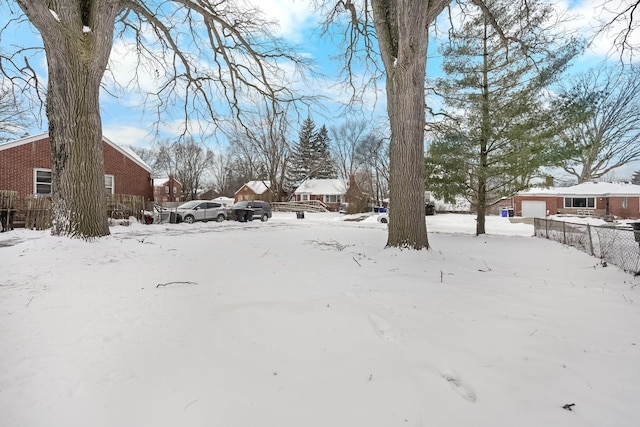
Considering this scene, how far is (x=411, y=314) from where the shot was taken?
9.73 ft

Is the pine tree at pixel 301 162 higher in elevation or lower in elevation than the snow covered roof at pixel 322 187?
higher

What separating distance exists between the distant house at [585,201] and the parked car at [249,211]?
974 inches

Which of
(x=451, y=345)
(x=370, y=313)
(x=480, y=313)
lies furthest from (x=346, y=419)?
(x=480, y=313)

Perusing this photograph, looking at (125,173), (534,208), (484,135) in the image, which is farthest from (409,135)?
(534,208)

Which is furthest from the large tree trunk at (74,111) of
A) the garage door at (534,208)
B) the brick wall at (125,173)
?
the garage door at (534,208)

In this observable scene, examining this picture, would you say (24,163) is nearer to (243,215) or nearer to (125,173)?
(125,173)

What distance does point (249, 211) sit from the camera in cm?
2022

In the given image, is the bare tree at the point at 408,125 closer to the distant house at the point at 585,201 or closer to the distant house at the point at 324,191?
the distant house at the point at 585,201

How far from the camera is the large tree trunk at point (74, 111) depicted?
5.86 m

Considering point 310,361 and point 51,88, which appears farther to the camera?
point 51,88

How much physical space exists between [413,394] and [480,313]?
1.61 metres

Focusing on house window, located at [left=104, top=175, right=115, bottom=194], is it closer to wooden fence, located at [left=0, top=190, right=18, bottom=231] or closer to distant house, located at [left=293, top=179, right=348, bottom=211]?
wooden fence, located at [left=0, top=190, right=18, bottom=231]

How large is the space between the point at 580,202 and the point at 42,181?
43.6 m

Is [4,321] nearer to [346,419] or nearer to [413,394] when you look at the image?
[346,419]
